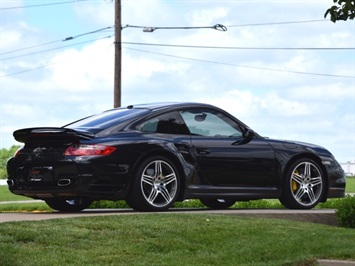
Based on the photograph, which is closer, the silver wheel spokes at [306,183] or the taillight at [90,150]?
the taillight at [90,150]

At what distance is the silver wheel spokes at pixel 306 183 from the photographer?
15242mm

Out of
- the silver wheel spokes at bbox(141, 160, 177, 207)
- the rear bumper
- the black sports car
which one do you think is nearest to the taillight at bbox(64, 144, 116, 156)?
the black sports car

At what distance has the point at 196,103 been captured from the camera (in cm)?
1480

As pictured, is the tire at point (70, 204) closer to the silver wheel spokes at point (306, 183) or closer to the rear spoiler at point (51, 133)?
the rear spoiler at point (51, 133)

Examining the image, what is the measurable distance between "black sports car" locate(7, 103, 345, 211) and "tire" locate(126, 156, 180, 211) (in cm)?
1

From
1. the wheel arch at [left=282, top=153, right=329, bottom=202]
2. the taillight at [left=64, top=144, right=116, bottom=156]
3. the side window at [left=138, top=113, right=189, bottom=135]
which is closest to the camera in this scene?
the taillight at [left=64, top=144, right=116, bottom=156]

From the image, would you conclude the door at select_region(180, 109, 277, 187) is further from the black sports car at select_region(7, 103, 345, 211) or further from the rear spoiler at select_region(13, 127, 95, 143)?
the rear spoiler at select_region(13, 127, 95, 143)

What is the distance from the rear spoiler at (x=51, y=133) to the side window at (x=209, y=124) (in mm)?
1762

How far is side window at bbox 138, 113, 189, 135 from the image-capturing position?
14133 millimetres

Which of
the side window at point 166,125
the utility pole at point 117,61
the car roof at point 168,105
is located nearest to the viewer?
the side window at point 166,125

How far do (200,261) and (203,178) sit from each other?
14.0ft

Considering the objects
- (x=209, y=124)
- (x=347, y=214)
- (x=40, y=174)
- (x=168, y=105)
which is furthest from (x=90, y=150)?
(x=347, y=214)

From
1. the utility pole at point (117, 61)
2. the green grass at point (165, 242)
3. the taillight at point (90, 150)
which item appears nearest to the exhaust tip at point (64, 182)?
the taillight at point (90, 150)

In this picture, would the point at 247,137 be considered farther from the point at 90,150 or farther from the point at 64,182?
the point at 64,182
